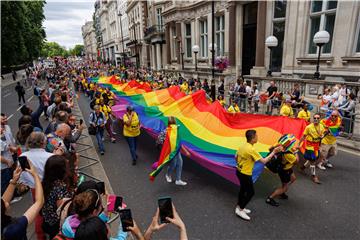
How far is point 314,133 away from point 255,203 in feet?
7.61

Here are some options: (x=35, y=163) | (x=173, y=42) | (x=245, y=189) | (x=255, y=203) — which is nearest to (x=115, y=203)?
(x=35, y=163)

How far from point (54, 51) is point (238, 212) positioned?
220091mm

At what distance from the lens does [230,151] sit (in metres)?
5.69

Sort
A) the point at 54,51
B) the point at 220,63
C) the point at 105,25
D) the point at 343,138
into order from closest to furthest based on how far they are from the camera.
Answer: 1. the point at 343,138
2. the point at 220,63
3. the point at 105,25
4. the point at 54,51

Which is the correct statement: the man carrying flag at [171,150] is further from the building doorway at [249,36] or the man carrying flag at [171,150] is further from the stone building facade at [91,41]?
the stone building facade at [91,41]

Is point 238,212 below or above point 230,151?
below

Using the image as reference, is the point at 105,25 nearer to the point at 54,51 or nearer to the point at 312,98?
the point at 312,98

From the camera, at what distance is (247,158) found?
434 centimetres

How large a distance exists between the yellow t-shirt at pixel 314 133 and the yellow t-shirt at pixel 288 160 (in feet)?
5.26

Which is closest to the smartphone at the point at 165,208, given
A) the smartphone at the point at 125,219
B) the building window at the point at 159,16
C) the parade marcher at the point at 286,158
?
the smartphone at the point at 125,219

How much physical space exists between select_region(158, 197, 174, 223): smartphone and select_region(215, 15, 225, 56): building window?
76.2ft

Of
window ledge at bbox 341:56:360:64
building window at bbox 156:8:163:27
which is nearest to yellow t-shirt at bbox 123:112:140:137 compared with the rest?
window ledge at bbox 341:56:360:64

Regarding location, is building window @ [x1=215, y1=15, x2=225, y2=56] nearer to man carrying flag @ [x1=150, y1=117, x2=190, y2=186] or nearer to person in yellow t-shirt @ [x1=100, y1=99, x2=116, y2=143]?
person in yellow t-shirt @ [x1=100, y1=99, x2=116, y2=143]

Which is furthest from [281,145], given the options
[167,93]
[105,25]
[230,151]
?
[105,25]
